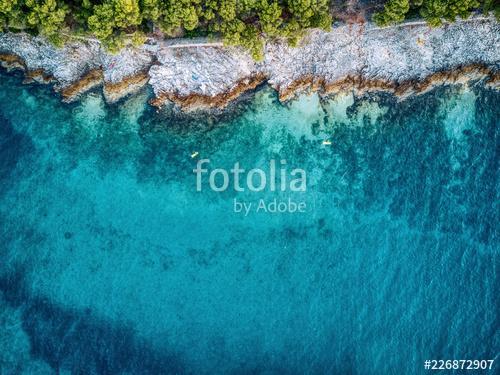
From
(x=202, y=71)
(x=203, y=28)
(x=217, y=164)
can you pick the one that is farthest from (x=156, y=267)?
(x=203, y=28)

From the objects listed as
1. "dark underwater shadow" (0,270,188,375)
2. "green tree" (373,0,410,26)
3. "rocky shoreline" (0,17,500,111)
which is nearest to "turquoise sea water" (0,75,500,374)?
"dark underwater shadow" (0,270,188,375)

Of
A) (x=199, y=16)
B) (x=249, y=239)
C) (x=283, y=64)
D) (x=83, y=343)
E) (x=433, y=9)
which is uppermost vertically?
(x=433, y=9)

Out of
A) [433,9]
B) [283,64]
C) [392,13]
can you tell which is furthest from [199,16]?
[433,9]

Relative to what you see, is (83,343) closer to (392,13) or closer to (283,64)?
(283,64)

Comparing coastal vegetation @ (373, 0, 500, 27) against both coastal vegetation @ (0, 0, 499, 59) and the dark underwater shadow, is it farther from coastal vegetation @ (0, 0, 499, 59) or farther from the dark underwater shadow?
the dark underwater shadow

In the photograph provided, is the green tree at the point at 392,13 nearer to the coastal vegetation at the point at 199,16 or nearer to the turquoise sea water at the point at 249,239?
the coastal vegetation at the point at 199,16

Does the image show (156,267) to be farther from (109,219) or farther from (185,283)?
(109,219)
